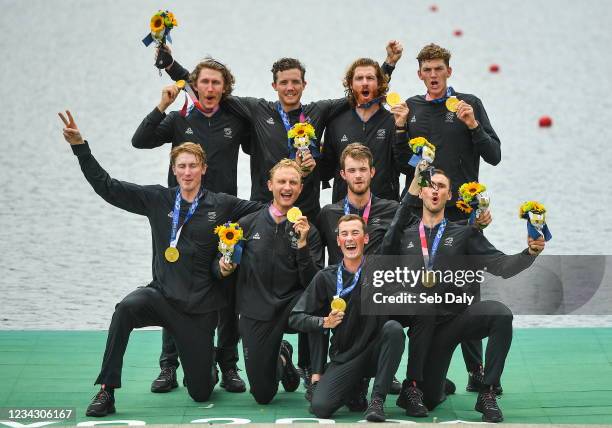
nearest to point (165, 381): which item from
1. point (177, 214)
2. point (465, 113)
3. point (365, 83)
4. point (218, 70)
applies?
point (177, 214)

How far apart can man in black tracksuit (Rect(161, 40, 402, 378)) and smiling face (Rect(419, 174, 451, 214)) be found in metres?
1.05

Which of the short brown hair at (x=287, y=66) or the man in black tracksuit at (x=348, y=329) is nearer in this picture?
the man in black tracksuit at (x=348, y=329)

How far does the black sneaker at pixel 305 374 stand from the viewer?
904 cm

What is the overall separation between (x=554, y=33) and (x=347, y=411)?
1947 cm

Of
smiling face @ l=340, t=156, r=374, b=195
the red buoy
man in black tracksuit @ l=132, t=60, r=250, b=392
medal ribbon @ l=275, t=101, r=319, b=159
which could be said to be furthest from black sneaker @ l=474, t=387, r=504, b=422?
the red buoy

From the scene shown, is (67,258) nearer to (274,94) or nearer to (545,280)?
(545,280)

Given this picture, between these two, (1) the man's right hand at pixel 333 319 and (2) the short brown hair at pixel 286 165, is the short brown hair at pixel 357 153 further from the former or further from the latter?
(1) the man's right hand at pixel 333 319

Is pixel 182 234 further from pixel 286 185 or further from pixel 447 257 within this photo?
pixel 447 257

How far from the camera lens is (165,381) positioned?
9234 mm

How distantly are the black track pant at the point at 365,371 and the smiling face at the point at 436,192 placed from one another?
82 cm

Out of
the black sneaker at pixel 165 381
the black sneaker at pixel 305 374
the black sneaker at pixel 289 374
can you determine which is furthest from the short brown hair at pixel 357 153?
the black sneaker at pixel 165 381

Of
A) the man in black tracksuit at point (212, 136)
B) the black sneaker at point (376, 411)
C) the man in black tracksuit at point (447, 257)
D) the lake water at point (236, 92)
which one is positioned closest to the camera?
the black sneaker at point (376, 411)

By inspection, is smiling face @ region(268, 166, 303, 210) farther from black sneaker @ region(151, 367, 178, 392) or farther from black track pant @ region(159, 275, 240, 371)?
black sneaker @ region(151, 367, 178, 392)

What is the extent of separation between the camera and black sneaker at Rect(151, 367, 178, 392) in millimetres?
9188
